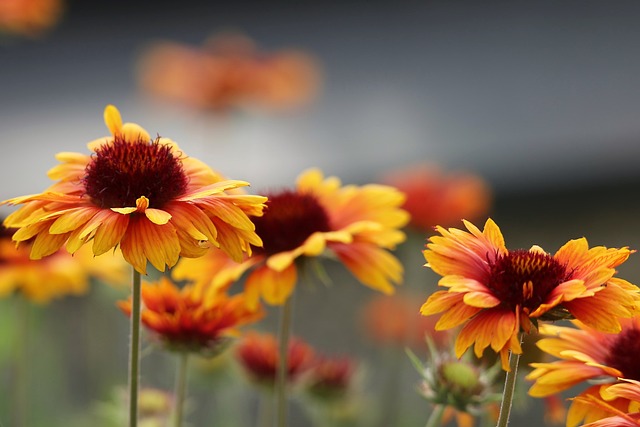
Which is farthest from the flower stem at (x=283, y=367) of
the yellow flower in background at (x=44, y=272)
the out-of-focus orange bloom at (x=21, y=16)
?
the out-of-focus orange bloom at (x=21, y=16)

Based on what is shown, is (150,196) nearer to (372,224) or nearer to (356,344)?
(372,224)

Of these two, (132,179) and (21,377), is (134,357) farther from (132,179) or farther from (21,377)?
(21,377)

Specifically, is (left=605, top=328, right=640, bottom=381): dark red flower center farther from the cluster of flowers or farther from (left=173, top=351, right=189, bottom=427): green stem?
(left=173, top=351, right=189, bottom=427): green stem

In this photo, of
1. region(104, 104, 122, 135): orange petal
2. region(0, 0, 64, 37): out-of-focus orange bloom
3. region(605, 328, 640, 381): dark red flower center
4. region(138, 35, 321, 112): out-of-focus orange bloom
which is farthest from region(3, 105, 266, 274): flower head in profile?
region(138, 35, 321, 112): out-of-focus orange bloom

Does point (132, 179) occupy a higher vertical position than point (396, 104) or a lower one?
lower

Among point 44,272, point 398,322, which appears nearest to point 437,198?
point 398,322

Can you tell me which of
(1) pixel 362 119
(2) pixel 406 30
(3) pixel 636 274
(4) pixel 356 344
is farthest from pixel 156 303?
(2) pixel 406 30
